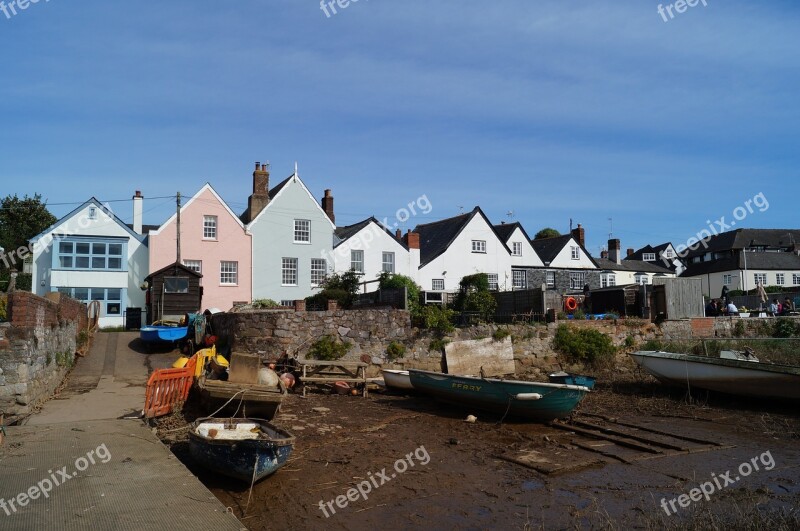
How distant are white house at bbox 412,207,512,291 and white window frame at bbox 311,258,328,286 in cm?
621

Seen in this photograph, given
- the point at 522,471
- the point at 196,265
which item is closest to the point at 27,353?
the point at 522,471

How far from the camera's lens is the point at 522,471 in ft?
32.4

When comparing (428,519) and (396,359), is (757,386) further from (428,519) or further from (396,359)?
(428,519)

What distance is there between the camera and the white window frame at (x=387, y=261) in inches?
1427

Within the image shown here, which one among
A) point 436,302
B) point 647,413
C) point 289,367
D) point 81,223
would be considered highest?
point 81,223

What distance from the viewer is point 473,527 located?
7.48 metres

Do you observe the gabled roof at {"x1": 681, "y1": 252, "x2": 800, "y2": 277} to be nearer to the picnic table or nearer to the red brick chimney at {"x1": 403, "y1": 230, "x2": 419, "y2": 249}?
the red brick chimney at {"x1": 403, "y1": 230, "x2": 419, "y2": 249}

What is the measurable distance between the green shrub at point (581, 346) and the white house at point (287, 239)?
16030 mm

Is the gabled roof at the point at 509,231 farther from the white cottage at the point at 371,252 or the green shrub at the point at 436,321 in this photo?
the green shrub at the point at 436,321

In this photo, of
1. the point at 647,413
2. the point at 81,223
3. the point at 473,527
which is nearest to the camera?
the point at 473,527

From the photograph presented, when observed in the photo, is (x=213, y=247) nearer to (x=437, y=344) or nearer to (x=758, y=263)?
(x=437, y=344)

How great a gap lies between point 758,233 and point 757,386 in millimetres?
58247

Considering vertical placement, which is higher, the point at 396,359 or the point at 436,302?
the point at 436,302

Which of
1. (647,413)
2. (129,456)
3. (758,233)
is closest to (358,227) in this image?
(647,413)
